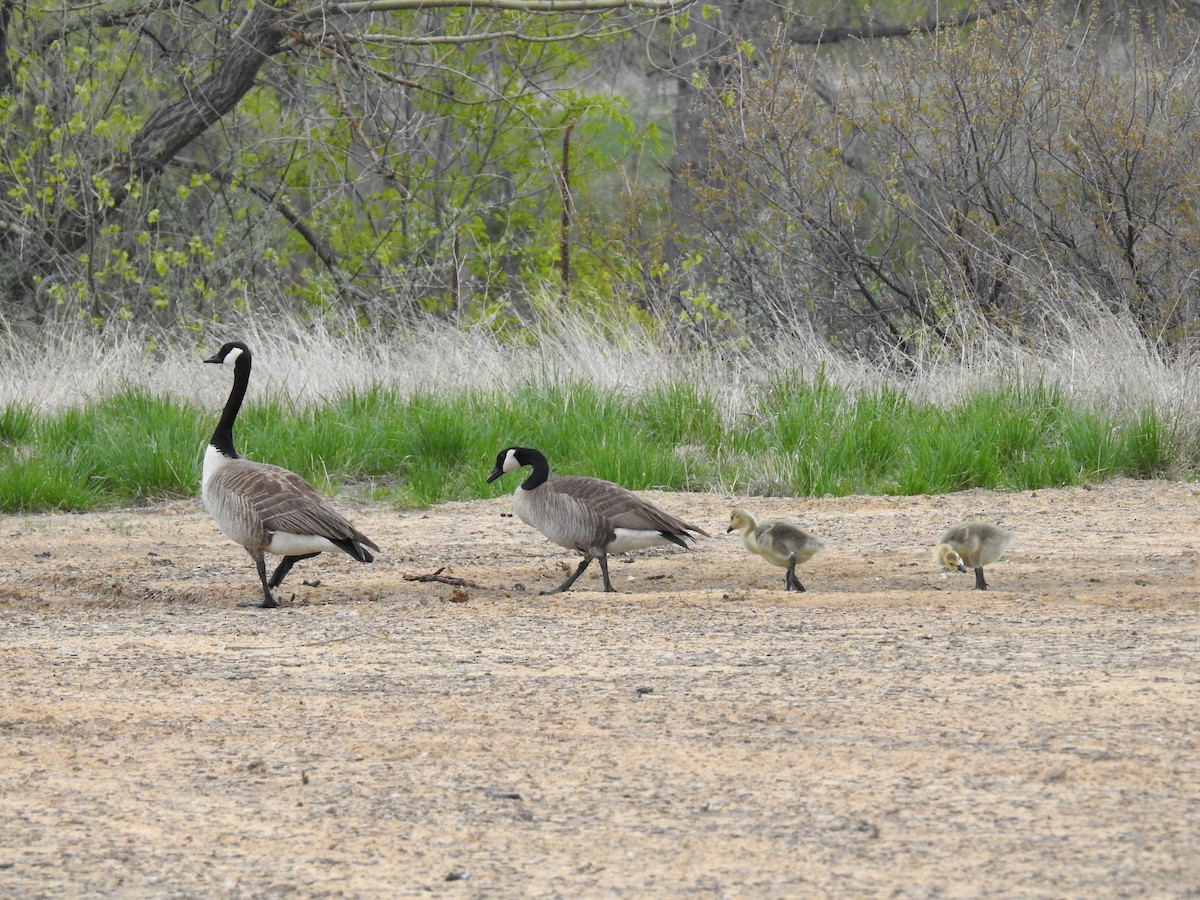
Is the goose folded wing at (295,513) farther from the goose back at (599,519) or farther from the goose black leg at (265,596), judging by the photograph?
the goose back at (599,519)

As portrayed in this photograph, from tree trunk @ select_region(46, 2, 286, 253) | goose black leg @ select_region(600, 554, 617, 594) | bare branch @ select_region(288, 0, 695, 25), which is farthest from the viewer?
tree trunk @ select_region(46, 2, 286, 253)

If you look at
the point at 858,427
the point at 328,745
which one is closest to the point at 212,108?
the point at 858,427

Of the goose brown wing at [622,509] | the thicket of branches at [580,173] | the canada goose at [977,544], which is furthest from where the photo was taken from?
the thicket of branches at [580,173]

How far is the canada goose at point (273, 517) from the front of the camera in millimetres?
6855

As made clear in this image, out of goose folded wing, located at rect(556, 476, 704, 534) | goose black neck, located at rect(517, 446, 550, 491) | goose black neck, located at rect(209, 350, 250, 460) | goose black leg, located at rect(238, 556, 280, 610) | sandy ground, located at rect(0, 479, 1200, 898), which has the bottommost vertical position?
sandy ground, located at rect(0, 479, 1200, 898)

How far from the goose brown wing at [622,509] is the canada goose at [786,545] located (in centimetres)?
30

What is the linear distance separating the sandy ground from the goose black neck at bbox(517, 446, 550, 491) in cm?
51

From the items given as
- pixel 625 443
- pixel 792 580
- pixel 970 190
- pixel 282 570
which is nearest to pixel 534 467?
pixel 282 570

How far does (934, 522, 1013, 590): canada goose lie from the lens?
6.95 metres

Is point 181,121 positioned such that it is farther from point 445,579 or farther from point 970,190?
point 445,579

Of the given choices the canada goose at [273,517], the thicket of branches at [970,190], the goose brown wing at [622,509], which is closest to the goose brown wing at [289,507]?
the canada goose at [273,517]

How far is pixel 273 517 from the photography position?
687 centimetres

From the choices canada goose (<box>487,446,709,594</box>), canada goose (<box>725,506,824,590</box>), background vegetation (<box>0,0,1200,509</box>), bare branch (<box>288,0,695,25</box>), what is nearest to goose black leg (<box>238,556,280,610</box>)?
canada goose (<box>487,446,709,594</box>)

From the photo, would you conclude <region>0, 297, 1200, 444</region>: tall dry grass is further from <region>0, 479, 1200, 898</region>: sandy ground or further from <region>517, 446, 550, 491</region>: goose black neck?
<region>517, 446, 550, 491</region>: goose black neck
